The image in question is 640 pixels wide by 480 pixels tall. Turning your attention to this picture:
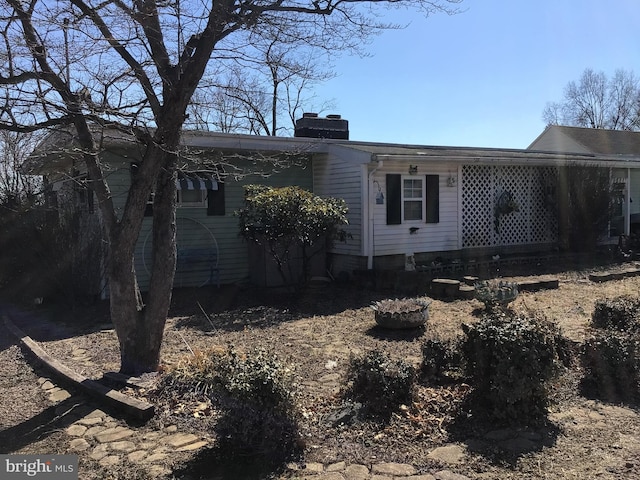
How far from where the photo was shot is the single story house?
32.5ft

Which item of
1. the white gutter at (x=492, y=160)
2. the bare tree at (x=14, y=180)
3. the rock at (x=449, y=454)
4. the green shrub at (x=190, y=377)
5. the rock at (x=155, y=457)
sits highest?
the white gutter at (x=492, y=160)

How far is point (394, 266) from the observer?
10.8 m

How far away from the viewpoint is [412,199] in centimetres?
1107

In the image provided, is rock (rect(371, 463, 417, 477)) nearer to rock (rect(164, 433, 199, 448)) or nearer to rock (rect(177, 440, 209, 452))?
rock (rect(177, 440, 209, 452))

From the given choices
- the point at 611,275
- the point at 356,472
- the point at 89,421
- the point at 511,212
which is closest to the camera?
the point at 356,472

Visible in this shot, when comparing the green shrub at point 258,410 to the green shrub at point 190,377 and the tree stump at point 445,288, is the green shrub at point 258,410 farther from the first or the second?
the tree stump at point 445,288

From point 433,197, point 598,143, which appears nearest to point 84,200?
point 433,197

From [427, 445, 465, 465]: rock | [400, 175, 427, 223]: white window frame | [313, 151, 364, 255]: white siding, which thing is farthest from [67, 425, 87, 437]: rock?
[400, 175, 427, 223]: white window frame

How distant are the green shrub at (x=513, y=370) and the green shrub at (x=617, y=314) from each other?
2378 millimetres

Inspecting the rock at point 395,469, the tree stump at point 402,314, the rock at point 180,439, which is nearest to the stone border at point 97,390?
the rock at point 180,439

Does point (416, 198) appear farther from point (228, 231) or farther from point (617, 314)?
point (617, 314)

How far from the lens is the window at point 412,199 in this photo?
1072 centimetres

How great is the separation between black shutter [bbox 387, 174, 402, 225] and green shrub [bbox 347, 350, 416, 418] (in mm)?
6925

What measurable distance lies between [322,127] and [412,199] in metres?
3.25
